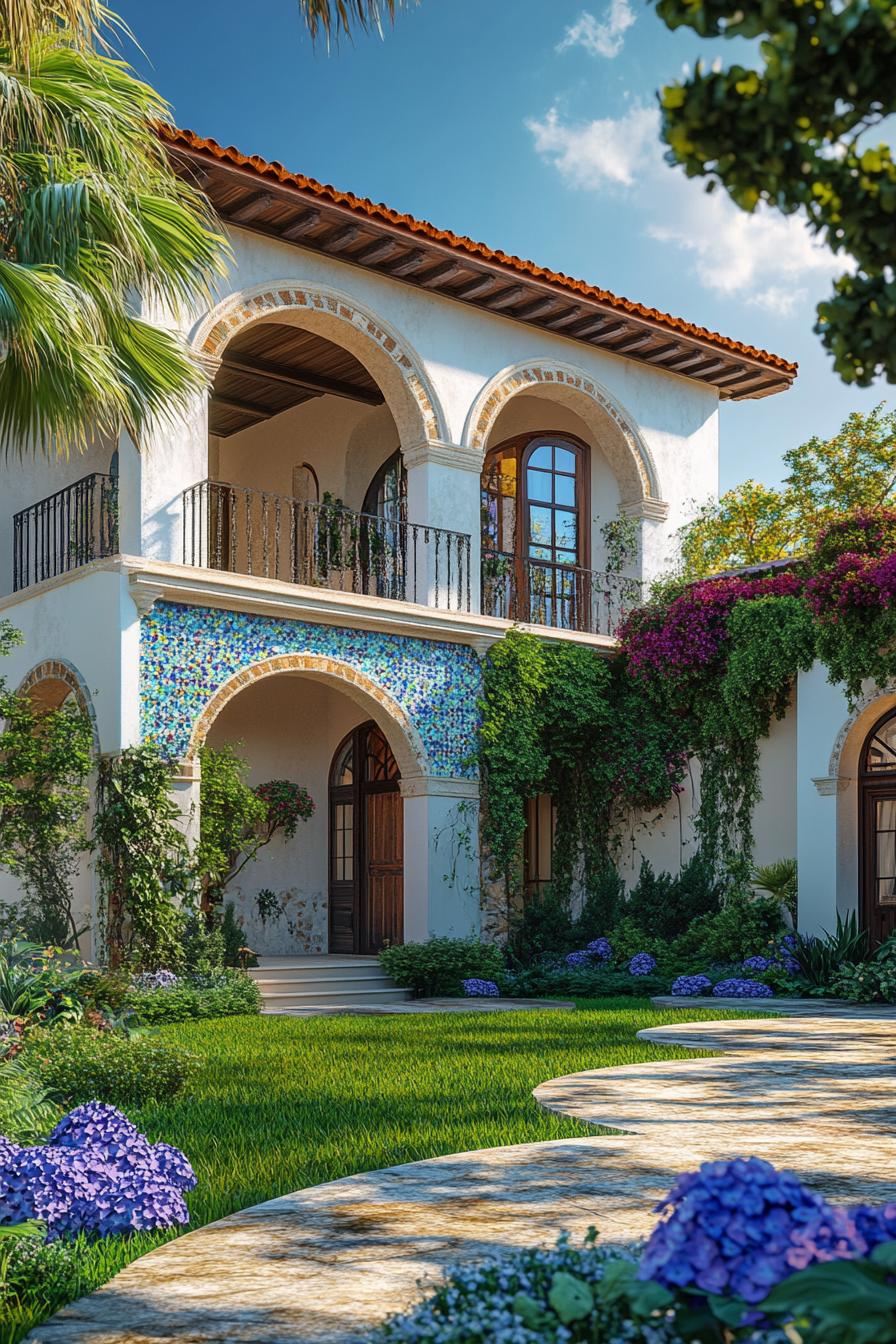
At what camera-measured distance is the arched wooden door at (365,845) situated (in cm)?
1570

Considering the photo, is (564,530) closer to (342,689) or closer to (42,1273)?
(342,689)

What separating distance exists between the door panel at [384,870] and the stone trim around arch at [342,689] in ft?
6.64

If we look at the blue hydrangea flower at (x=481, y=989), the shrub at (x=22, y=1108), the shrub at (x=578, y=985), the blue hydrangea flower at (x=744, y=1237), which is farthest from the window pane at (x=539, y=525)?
the blue hydrangea flower at (x=744, y=1237)

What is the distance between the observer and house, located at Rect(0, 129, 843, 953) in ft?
39.7

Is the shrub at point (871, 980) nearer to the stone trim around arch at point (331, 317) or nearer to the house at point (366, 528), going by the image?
the house at point (366, 528)

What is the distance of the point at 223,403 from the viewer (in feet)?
54.6

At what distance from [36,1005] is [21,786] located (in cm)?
455

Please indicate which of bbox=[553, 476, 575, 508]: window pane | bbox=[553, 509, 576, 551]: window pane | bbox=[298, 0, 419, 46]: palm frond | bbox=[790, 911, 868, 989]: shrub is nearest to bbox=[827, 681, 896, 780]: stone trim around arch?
bbox=[790, 911, 868, 989]: shrub

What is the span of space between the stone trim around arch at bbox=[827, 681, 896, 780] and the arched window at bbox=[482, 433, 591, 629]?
3.58m

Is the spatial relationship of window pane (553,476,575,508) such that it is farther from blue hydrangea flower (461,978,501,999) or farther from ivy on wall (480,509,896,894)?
blue hydrangea flower (461,978,501,999)

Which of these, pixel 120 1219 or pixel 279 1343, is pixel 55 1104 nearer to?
pixel 120 1219

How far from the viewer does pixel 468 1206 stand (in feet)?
13.3

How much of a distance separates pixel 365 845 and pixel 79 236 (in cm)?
947

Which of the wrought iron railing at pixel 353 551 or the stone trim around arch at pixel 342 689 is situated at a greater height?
the wrought iron railing at pixel 353 551
